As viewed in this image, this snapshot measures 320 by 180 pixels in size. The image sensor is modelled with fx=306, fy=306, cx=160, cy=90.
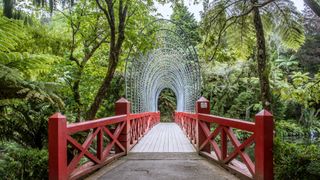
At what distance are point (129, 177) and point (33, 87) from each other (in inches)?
70.2

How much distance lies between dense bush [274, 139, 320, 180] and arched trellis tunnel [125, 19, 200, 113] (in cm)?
603

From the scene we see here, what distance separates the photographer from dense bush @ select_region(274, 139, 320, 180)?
310cm

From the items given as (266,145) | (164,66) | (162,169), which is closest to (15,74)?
(162,169)

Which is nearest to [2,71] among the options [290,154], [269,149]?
[269,149]

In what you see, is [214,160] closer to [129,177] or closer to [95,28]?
[129,177]

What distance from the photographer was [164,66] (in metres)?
18.2

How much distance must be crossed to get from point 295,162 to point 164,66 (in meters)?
15.1

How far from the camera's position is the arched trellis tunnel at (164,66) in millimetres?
10516

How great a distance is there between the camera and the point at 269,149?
10.7 feet

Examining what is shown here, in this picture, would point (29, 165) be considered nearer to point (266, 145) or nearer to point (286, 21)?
point (266, 145)

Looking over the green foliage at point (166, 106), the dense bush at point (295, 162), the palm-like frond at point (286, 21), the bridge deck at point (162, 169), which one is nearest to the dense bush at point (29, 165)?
the bridge deck at point (162, 169)

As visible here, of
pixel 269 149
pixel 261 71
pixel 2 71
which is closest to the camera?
pixel 269 149

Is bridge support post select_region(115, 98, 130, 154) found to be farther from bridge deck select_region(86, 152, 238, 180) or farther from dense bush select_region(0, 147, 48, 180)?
dense bush select_region(0, 147, 48, 180)

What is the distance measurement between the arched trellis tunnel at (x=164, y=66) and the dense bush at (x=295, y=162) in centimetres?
603
